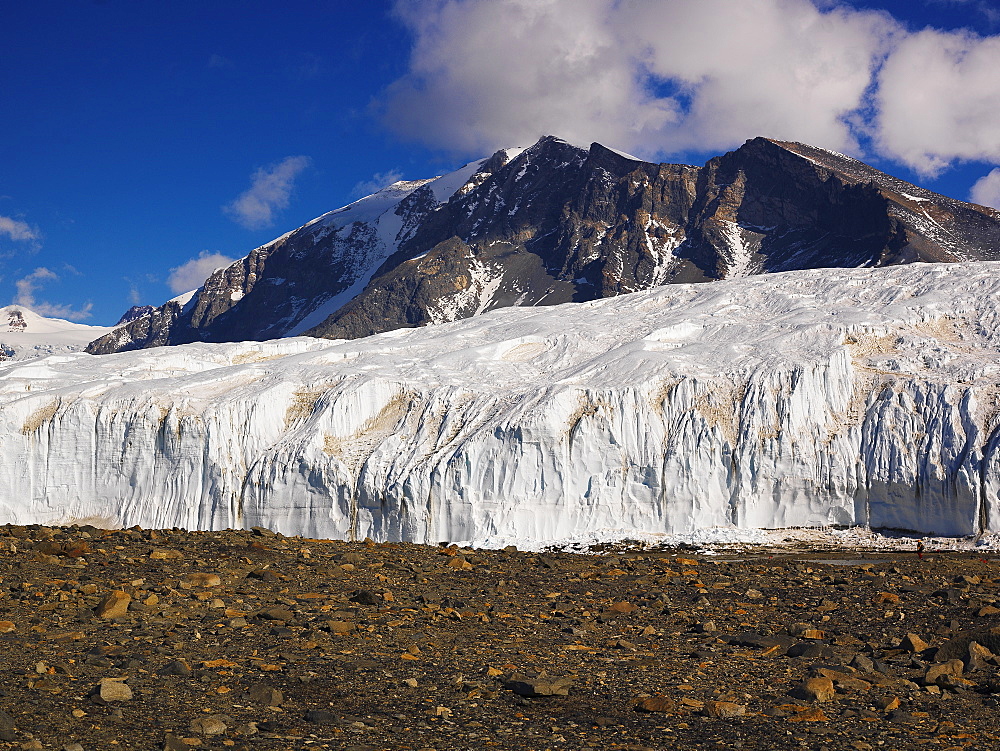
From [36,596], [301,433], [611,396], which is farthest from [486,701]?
[301,433]

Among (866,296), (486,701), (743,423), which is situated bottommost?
(486,701)

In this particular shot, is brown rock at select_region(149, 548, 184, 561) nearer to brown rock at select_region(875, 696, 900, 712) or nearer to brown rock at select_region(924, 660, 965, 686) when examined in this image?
brown rock at select_region(875, 696, 900, 712)

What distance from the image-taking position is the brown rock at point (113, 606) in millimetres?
12164

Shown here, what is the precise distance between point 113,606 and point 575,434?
27.0 metres

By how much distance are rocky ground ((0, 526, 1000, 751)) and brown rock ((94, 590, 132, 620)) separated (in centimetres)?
2

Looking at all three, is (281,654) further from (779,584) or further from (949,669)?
(779,584)

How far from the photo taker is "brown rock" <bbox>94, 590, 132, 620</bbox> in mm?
12164

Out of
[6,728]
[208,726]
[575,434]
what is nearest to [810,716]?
[208,726]

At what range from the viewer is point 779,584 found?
57.1 feet

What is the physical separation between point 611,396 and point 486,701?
2990 centimetres

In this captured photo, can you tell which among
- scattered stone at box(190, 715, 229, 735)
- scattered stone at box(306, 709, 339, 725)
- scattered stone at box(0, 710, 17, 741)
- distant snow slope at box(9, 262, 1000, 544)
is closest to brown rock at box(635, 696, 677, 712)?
scattered stone at box(306, 709, 339, 725)

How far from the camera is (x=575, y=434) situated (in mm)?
37812

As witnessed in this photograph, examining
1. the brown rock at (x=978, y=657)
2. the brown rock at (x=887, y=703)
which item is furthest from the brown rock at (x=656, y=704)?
the brown rock at (x=978, y=657)

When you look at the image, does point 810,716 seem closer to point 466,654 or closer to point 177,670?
point 466,654
